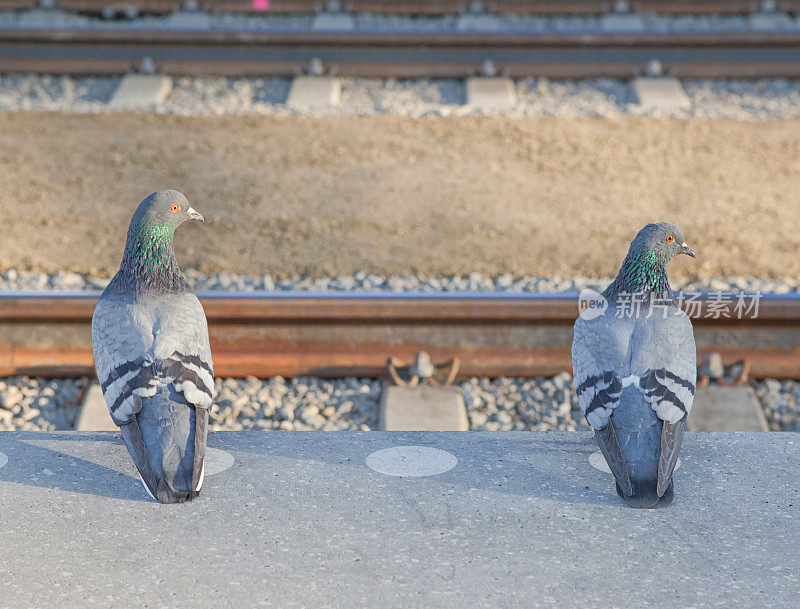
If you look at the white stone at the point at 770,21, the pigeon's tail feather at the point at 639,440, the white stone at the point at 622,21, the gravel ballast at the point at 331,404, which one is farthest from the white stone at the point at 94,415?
the white stone at the point at 770,21

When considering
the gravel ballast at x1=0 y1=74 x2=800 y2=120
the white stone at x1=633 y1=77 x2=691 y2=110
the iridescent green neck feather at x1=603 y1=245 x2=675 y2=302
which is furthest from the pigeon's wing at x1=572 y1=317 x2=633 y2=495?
the white stone at x1=633 y1=77 x2=691 y2=110

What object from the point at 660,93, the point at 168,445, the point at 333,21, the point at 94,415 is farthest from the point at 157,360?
the point at 333,21

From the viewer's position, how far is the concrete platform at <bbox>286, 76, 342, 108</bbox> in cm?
952

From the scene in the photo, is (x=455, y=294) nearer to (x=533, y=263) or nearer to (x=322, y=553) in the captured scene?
(x=533, y=263)

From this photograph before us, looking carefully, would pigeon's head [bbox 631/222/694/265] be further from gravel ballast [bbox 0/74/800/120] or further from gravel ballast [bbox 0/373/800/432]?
gravel ballast [bbox 0/74/800/120]

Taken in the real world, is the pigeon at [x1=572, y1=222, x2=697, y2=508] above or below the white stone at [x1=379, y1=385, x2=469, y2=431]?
above

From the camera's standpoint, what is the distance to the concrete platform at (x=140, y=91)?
375 inches

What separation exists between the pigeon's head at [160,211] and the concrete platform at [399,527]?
1064 mm

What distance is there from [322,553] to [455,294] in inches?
89.7

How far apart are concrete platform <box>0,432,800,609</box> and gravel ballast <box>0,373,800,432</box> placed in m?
0.66

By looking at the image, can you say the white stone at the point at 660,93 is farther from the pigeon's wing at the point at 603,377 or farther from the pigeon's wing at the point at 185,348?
the pigeon's wing at the point at 185,348

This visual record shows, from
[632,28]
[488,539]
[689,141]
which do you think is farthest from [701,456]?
[632,28]

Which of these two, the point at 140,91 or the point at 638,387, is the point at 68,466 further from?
the point at 140,91

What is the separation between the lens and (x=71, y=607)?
315 cm
